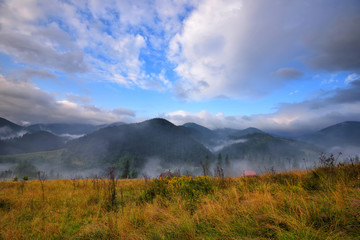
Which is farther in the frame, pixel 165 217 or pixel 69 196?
pixel 69 196

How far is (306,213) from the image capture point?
3.31m

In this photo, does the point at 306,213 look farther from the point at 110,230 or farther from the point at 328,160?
the point at 328,160

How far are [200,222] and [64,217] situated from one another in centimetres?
449

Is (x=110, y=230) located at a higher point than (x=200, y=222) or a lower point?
lower

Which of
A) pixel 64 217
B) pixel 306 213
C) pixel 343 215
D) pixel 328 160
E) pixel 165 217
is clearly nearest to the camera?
pixel 343 215

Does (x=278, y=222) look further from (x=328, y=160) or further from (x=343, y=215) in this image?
(x=328, y=160)

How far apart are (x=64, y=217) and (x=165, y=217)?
344 cm

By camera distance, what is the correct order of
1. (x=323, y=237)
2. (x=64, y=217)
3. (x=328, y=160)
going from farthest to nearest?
1. (x=328, y=160)
2. (x=64, y=217)
3. (x=323, y=237)

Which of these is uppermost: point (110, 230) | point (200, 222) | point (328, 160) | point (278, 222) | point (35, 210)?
point (328, 160)

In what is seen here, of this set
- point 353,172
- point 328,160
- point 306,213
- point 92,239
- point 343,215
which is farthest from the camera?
point 328,160

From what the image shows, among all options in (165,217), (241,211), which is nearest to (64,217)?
(165,217)

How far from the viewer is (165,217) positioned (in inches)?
169

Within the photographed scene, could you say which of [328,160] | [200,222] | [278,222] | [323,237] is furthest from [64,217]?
[328,160]

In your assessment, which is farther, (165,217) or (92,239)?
(165,217)
